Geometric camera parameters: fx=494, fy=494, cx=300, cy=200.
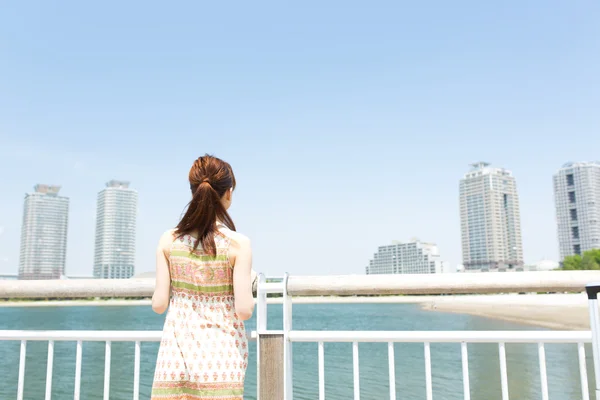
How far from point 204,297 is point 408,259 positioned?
132936mm

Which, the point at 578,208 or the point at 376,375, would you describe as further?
the point at 578,208

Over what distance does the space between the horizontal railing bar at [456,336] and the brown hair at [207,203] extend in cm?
83

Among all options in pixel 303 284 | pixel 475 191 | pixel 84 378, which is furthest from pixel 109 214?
pixel 303 284

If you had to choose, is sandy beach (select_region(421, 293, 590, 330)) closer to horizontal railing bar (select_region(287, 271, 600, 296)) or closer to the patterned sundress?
horizontal railing bar (select_region(287, 271, 600, 296))

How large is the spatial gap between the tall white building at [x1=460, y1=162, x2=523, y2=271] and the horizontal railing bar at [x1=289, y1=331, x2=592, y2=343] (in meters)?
123

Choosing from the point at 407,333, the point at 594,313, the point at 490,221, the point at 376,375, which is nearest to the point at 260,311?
the point at 407,333

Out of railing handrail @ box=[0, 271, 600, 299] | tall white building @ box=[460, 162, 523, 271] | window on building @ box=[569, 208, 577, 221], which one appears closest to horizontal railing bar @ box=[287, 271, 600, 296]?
railing handrail @ box=[0, 271, 600, 299]

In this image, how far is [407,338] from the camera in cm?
236

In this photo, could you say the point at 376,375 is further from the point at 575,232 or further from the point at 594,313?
the point at 575,232

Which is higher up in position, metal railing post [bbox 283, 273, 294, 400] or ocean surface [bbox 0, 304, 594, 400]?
metal railing post [bbox 283, 273, 294, 400]

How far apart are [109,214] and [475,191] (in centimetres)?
10495

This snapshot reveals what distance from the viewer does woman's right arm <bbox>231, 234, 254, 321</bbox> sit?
1.77 meters

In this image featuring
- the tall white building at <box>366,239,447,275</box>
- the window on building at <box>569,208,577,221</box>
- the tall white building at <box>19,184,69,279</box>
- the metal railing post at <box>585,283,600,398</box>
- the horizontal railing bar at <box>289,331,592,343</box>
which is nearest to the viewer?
the metal railing post at <box>585,283,600,398</box>

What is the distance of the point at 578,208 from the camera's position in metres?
102
